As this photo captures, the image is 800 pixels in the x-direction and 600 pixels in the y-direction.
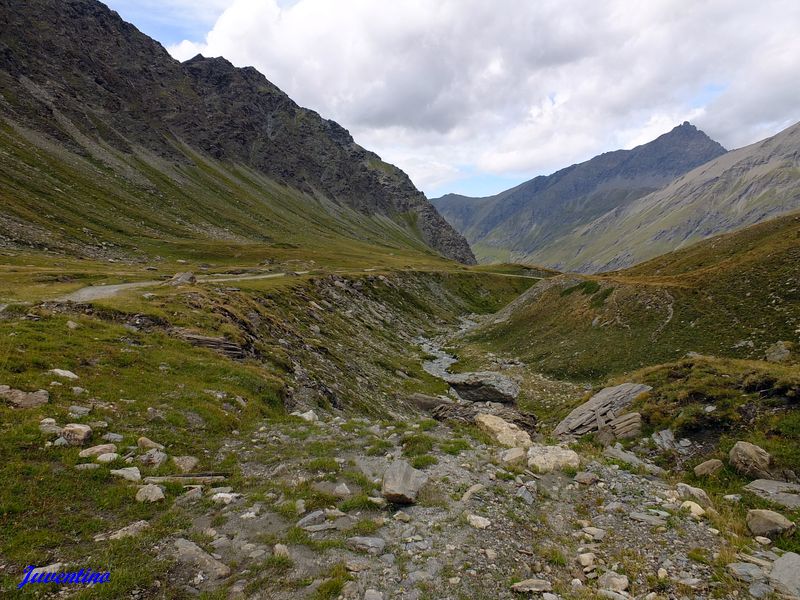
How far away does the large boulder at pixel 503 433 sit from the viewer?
18.4m

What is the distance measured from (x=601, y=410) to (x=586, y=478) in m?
10.5

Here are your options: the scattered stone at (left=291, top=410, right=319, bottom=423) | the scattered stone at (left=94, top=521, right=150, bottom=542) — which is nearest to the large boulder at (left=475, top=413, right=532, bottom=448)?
the scattered stone at (left=291, top=410, right=319, bottom=423)

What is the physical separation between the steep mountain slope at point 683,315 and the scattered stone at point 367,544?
31347mm

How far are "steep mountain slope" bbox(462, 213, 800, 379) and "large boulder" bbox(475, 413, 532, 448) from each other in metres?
21.3

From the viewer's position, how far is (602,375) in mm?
39094

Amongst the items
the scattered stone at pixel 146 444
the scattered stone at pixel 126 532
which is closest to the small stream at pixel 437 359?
the scattered stone at pixel 146 444

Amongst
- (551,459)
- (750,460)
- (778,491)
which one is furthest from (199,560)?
(750,460)

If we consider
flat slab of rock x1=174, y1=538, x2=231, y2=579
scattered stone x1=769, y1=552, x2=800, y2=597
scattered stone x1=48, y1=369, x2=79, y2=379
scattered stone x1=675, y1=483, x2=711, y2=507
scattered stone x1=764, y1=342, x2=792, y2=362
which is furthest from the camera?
scattered stone x1=764, y1=342, x2=792, y2=362

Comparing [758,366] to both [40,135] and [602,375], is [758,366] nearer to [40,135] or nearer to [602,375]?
[602,375]

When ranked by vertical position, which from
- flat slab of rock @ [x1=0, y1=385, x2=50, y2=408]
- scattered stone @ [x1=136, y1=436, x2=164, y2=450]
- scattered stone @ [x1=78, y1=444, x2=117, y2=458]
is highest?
flat slab of rock @ [x1=0, y1=385, x2=50, y2=408]

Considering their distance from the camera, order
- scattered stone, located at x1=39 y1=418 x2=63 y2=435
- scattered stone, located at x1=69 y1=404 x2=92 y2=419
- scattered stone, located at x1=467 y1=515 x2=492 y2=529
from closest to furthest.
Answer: scattered stone, located at x1=467 y1=515 x2=492 y2=529 → scattered stone, located at x1=39 y1=418 x2=63 y2=435 → scattered stone, located at x1=69 y1=404 x2=92 y2=419

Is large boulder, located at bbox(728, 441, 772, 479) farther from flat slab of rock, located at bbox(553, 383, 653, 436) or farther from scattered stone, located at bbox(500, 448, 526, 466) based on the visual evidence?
scattered stone, located at bbox(500, 448, 526, 466)

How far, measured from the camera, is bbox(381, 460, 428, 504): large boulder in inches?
487

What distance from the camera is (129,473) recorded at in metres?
12.0
